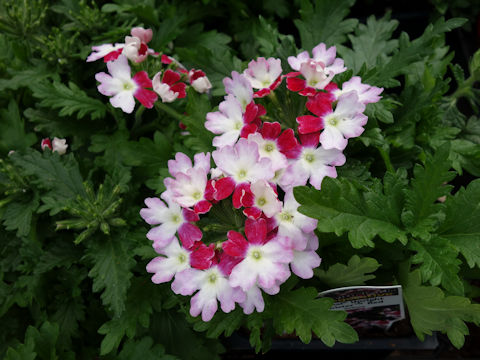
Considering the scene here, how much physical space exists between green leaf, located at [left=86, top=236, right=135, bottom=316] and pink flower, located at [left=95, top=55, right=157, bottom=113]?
34cm

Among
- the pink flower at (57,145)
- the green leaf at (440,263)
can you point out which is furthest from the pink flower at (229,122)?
the pink flower at (57,145)

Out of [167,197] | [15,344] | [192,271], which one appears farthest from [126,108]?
[15,344]

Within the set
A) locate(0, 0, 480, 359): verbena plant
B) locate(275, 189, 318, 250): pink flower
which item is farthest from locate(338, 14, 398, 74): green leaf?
locate(275, 189, 318, 250): pink flower

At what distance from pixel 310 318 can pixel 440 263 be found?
0.28 m

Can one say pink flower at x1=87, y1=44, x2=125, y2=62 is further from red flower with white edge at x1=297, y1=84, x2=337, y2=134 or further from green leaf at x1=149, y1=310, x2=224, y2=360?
green leaf at x1=149, y1=310, x2=224, y2=360

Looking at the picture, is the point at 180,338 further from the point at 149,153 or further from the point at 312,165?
the point at 312,165

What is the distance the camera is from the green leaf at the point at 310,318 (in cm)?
92

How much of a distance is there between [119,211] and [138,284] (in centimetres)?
20

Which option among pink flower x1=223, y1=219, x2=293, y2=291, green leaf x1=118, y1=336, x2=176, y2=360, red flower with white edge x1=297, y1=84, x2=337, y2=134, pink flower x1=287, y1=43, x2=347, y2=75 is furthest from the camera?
green leaf x1=118, y1=336, x2=176, y2=360

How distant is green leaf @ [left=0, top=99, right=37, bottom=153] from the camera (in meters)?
1.36

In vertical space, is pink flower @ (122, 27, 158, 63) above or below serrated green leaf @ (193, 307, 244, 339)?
above

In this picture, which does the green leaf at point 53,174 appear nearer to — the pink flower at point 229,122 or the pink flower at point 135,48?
the pink flower at point 135,48

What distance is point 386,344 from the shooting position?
121 cm

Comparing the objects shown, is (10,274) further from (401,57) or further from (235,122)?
(401,57)
